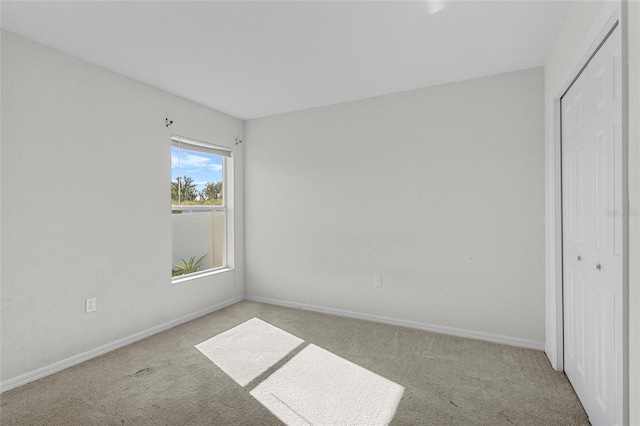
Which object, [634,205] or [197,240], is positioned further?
[197,240]

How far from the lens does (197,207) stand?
4055 millimetres

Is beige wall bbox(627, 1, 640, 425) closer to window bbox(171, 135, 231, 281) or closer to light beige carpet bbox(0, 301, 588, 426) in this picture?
light beige carpet bbox(0, 301, 588, 426)

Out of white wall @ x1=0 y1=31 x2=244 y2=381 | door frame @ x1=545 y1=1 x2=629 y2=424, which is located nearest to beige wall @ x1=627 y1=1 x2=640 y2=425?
door frame @ x1=545 y1=1 x2=629 y2=424

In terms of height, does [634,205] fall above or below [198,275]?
above

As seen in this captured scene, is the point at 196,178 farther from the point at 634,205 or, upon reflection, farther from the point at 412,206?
the point at 634,205

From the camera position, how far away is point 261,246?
4500 millimetres

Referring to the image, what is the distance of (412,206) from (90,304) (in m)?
3.24

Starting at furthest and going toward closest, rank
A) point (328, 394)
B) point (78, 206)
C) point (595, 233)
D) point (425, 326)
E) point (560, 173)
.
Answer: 1. point (425, 326)
2. point (78, 206)
3. point (560, 173)
4. point (328, 394)
5. point (595, 233)

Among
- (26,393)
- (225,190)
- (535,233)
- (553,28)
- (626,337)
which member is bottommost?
(26,393)

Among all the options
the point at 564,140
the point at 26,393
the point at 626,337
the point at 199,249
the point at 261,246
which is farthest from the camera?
the point at 261,246

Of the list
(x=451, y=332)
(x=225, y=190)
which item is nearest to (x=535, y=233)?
(x=451, y=332)

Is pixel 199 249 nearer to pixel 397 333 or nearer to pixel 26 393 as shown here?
pixel 26 393

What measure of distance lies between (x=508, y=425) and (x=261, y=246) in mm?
3358

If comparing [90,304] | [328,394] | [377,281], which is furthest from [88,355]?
[377,281]
